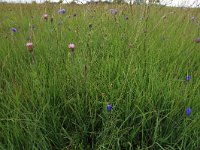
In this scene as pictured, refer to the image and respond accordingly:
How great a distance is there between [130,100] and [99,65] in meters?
0.39

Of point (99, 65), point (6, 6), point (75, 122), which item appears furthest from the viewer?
point (6, 6)

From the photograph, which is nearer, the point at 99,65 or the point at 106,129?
the point at 106,129

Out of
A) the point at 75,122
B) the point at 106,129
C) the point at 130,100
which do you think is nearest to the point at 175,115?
the point at 130,100

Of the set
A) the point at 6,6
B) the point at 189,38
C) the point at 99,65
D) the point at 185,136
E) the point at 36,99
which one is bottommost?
the point at 185,136

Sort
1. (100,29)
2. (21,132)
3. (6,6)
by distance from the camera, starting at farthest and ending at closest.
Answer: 1. (6,6)
2. (100,29)
3. (21,132)

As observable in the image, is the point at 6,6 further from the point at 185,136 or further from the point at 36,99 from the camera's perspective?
the point at 185,136

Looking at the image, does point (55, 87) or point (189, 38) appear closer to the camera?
point (55, 87)

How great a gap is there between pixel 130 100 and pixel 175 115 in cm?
24

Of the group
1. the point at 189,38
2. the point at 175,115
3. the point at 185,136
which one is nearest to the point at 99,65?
the point at 175,115

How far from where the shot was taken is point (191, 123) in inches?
37.2

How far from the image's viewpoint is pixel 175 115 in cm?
104

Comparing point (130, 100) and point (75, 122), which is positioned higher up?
point (130, 100)

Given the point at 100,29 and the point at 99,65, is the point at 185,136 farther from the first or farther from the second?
the point at 100,29

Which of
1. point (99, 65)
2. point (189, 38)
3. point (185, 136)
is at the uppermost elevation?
point (189, 38)
